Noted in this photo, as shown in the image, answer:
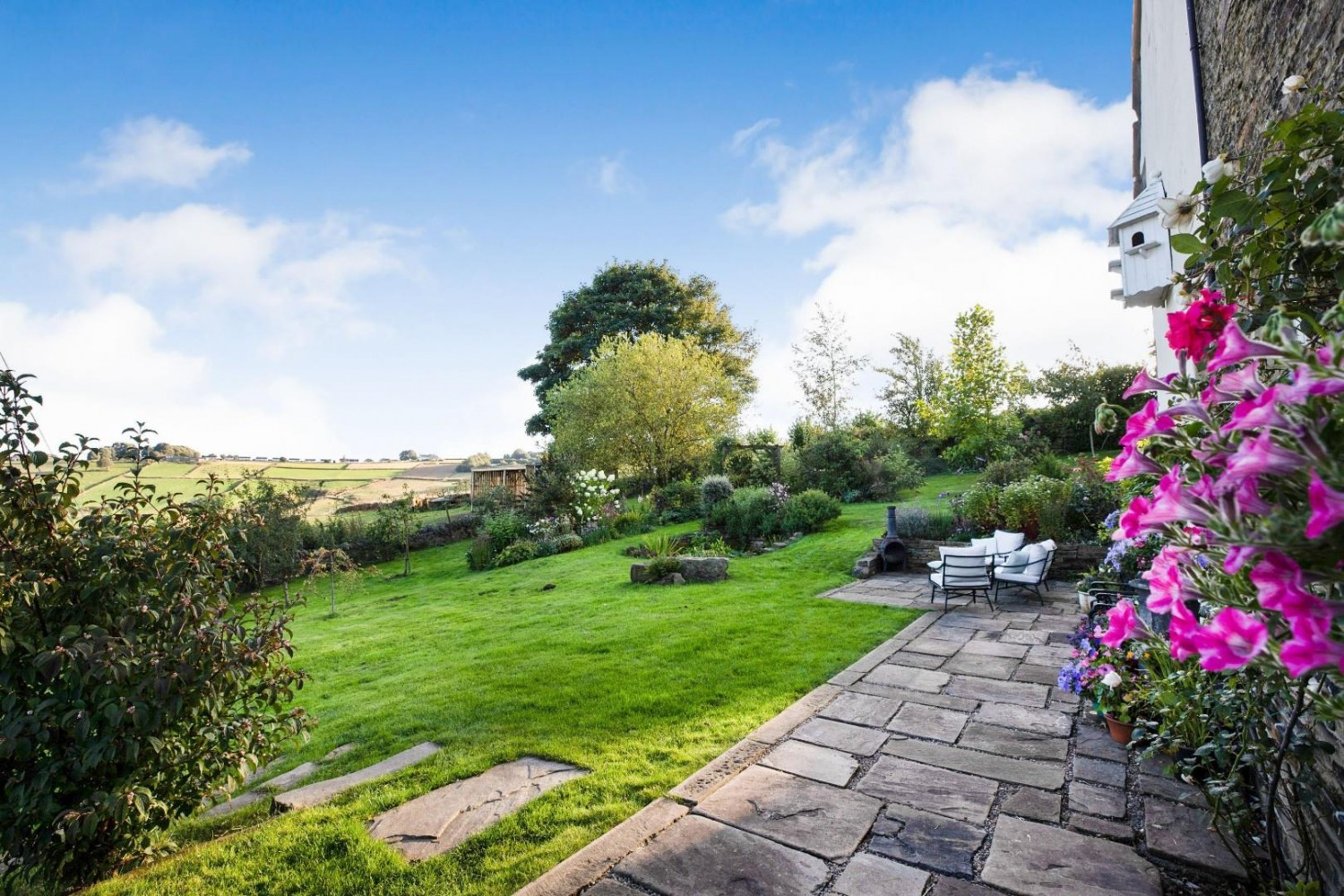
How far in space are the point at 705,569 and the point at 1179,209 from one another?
7.66 metres

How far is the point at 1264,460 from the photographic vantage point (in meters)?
0.78

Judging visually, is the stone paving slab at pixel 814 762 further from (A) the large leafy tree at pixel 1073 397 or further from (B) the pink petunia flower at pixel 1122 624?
(A) the large leafy tree at pixel 1073 397

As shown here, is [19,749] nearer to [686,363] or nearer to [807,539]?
[807,539]

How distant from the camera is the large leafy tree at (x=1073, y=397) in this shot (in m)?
18.0

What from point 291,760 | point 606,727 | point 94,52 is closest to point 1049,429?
point 606,727

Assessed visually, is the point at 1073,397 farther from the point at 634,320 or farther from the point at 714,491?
the point at 634,320

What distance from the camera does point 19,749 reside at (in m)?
2.13

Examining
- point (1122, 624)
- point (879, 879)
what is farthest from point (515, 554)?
point (1122, 624)

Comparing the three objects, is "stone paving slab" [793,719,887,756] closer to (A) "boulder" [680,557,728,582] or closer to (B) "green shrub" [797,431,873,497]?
(A) "boulder" [680,557,728,582]

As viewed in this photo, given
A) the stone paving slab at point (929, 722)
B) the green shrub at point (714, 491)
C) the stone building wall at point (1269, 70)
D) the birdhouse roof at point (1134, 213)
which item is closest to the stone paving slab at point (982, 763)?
the stone paving slab at point (929, 722)

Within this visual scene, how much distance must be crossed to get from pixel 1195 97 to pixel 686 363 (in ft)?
54.1

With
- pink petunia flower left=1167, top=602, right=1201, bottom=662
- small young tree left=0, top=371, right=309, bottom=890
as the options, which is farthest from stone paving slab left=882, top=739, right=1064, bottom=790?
small young tree left=0, top=371, right=309, bottom=890

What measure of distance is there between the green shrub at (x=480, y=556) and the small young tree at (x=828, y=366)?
15619 millimetres

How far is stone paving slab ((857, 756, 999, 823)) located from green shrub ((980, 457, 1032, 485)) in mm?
9961
